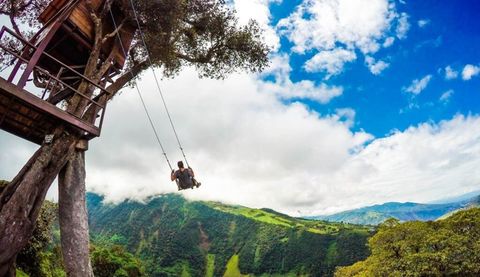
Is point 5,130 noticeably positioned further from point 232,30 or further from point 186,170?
point 232,30

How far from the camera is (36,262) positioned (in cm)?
1833

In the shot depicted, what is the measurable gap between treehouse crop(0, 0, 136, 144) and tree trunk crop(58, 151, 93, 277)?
1221 millimetres

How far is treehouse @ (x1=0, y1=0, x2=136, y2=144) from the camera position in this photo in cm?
897

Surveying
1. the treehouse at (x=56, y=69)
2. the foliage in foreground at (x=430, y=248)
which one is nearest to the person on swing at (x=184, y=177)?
the treehouse at (x=56, y=69)

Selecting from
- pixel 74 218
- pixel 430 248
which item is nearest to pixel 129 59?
pixel 74 218

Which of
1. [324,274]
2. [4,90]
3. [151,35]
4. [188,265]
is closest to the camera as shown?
[4,90]

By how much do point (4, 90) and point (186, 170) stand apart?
A: 6916mm

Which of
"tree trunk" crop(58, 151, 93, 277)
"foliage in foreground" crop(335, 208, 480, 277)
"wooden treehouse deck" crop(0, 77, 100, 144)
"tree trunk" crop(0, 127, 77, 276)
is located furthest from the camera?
"foliage in foreground" crop(335, 208, 480, 277)

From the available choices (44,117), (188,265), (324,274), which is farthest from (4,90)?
(188,265)

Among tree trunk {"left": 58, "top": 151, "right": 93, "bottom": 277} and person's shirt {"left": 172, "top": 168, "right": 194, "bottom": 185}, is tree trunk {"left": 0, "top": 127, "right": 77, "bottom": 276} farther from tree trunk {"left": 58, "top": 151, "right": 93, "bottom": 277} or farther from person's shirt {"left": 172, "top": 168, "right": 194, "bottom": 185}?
person's shirt {"left": 172, "top": 168, "right": 194, "bottom": 185}

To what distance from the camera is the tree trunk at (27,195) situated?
827cm

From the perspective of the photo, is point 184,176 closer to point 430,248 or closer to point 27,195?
point 27,195

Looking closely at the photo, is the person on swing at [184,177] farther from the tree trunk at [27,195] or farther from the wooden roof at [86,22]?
the wooden roof at [86,22]

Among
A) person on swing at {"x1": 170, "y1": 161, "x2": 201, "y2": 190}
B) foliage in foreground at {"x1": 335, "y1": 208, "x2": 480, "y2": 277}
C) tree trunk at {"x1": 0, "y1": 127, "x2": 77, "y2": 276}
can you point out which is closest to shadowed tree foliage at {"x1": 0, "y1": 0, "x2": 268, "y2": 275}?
tree trunk at {"x1": 0, "y1": 127, "x2": 77, "y2": 276}
